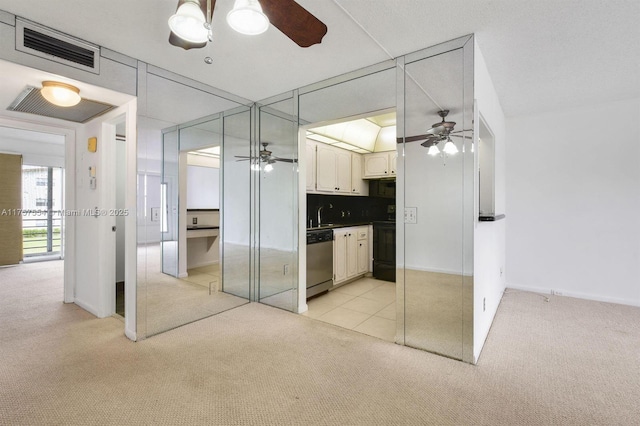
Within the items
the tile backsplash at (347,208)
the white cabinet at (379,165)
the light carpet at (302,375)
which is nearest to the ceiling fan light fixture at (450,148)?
the light carpet at (302,375)

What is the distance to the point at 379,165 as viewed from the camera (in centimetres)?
524

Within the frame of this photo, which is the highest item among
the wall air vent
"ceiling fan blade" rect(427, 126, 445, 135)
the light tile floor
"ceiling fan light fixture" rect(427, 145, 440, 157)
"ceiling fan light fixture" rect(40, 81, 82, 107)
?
the wall air vent

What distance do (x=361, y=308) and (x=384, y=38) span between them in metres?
2.79

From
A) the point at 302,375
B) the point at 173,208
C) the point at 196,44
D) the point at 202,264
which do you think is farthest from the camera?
the point at 202,264

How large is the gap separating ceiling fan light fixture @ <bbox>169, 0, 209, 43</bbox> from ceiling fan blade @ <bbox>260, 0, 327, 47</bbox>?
26 centimetres

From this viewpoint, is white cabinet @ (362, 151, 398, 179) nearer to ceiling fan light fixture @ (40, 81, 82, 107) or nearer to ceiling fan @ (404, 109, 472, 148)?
ceiling fan @ (404, 109, 472, 148)

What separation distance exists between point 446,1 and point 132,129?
263 cm

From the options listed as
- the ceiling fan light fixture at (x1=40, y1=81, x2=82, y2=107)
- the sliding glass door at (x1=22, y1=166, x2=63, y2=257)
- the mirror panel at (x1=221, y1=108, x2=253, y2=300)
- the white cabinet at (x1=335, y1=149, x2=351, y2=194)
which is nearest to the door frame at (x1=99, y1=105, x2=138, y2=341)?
the ceiling fan light fixture at (x1=40, y1=81, x2=82, y2=107)

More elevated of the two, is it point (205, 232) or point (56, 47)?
point (56, 47)

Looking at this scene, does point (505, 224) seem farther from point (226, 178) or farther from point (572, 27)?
point (226, 178)

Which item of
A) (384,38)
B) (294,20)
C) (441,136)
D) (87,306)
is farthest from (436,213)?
(87,306)

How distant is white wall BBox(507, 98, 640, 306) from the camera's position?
3.56 meters

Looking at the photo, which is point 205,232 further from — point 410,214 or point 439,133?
point 439,133

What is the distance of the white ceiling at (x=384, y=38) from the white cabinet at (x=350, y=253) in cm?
225
